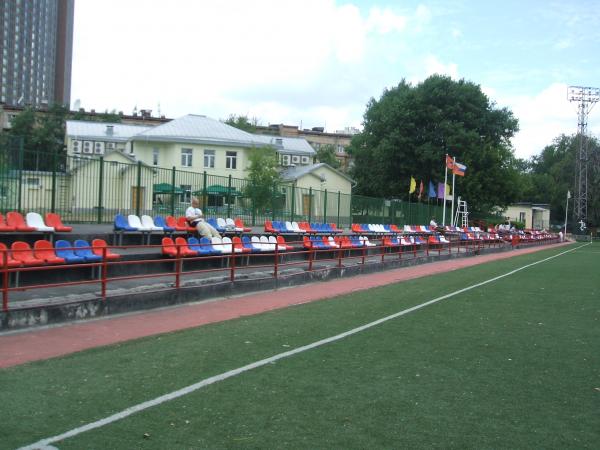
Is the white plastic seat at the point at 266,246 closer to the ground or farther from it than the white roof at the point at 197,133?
closer to the ground

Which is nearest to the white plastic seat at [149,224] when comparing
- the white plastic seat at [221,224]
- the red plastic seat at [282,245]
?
the white plastic seat at [221,224]

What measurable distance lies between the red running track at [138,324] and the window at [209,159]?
38918 mm

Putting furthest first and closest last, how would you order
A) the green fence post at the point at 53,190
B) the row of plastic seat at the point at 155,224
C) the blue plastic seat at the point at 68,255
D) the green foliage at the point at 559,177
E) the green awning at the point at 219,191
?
1. the green foliage at the point at 559,177
2. the green awning at the point at 219,191
3. the green fence post at the point at 53,190
4. the row of plastic seat at the point at 155,224
5. the blue plastic seat at the point at 68,255

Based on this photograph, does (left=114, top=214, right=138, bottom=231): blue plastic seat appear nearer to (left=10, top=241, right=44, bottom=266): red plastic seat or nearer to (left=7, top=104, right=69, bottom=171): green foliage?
(left=10, top=241, right=44, bottom=266): red plastic seat

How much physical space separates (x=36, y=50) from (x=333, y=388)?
181m

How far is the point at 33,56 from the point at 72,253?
171212mm

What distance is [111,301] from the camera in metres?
11.1

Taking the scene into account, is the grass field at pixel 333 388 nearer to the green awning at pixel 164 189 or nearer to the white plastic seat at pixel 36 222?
the white plastic seat at pixel 36 222

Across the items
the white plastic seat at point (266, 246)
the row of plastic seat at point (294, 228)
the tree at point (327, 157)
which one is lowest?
the white plastic seat at point (266, 246)

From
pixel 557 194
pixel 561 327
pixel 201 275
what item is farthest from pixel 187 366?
pixel 557 194

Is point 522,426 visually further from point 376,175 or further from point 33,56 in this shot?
point 33,56

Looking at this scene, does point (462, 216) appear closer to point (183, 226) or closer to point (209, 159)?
point (209, 159)

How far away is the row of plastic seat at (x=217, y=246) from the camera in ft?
49.6

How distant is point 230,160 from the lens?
55.8 meters
